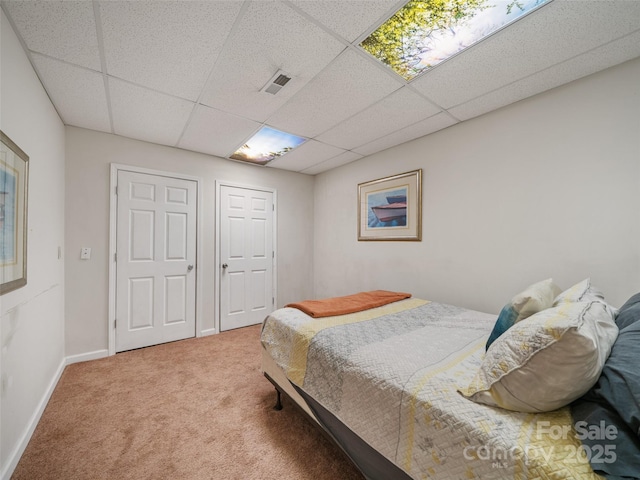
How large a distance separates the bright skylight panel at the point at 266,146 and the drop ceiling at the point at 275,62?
0.72 ft

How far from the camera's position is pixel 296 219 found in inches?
168

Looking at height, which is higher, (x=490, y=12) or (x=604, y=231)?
(x=490, y=12)

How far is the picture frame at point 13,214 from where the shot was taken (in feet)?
4.17

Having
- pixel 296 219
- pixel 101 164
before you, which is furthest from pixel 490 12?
pixel 101 164

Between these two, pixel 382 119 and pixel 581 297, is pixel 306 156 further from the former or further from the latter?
pixel 581 297

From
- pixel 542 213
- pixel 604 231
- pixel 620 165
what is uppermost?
pixel 620 165

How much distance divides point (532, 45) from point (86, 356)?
4.56 m

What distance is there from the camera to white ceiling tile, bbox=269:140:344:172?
3182 mm

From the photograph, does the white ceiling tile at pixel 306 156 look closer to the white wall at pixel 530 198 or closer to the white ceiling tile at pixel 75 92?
the white wall at pixel 530 198

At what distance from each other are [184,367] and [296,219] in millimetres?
2552

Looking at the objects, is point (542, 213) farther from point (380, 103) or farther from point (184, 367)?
point (184, 367)

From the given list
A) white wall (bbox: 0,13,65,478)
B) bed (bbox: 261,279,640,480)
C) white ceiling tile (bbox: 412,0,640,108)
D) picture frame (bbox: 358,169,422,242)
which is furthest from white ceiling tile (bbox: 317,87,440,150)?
white wall (bbox: 0,13,65,478)

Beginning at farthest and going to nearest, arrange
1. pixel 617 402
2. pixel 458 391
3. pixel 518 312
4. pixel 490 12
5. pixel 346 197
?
pixel 346 197
pixel 490 12
pixel 518 312
pixel 458 391
pixel 617 402

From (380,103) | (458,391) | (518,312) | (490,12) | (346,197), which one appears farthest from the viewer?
(346,197)
